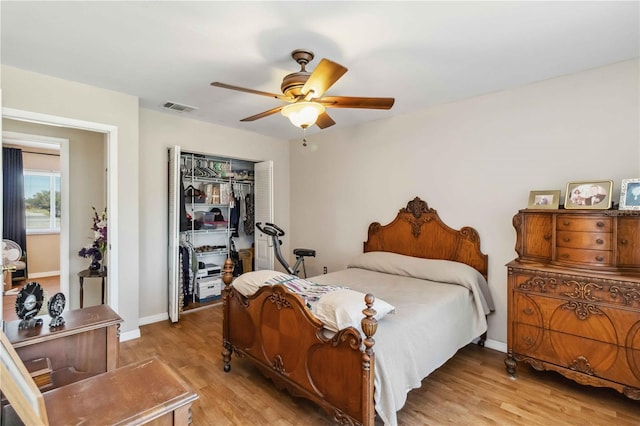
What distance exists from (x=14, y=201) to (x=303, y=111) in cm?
669

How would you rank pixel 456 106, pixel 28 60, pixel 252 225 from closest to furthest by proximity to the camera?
pixel 28 60
pixel 456 106
pixel 252 225

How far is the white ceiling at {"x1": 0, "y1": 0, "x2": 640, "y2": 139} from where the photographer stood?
188 centimetres

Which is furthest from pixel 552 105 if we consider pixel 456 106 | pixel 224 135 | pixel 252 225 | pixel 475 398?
pixel 252 225

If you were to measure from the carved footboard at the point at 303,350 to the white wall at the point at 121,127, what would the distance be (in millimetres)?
1365

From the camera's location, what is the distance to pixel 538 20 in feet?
6.44

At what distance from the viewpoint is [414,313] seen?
2225 mm

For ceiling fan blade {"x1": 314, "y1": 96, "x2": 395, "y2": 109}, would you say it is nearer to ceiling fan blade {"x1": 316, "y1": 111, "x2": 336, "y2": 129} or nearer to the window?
ceiling fan blade {"x1": 316, "y1": 111, "x2": 336, "y2": 129}

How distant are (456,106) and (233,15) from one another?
2532mm

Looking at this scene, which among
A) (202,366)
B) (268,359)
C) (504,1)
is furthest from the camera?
(202,366)

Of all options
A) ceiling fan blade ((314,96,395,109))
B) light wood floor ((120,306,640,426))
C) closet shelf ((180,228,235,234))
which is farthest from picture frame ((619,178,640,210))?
closet shelf ((180,228,235,234))

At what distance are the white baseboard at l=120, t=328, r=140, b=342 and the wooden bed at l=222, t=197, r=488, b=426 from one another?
4.38 ft

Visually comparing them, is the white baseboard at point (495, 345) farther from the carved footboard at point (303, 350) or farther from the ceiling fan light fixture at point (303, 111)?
the ceiling fan light fixture at point (303, 111)

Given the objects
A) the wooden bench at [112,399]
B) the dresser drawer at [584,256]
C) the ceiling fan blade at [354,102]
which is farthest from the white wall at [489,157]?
the wooden bench at [112,399]

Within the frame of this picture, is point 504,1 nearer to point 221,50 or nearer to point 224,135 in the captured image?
point 221,50
